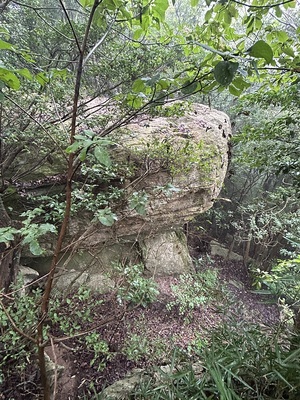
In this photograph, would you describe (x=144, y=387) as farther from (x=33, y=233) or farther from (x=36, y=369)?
(x=33, y=233)

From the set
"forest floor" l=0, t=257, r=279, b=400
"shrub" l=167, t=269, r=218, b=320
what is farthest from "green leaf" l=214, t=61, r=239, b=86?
"shrub" l=167, t=269, r=218, b=320

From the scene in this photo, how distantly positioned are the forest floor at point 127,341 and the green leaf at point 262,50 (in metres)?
1.56

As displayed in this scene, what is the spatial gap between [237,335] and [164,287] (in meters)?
2.82

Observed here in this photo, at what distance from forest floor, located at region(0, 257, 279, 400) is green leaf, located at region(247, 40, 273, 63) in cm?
156

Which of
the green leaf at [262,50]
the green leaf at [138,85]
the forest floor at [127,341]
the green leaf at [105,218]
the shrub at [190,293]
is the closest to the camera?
the green leaf at [262,50]

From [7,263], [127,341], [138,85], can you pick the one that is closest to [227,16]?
[138,85]

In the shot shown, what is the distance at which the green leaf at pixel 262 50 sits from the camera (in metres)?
0.59

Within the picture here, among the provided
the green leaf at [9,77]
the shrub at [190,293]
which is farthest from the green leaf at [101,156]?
the shrub at [190,293]

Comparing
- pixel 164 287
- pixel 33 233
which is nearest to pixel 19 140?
pixel 33 233

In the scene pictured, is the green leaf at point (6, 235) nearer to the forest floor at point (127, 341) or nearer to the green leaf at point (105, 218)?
the green leaf at point (105, 218)

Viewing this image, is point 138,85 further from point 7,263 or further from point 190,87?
point 7,263

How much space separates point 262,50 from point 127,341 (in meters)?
3.47

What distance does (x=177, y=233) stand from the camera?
16.8 ft

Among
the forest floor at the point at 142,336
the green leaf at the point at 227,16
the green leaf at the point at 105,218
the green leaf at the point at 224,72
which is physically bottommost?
the forest floor at the point at 142,336
